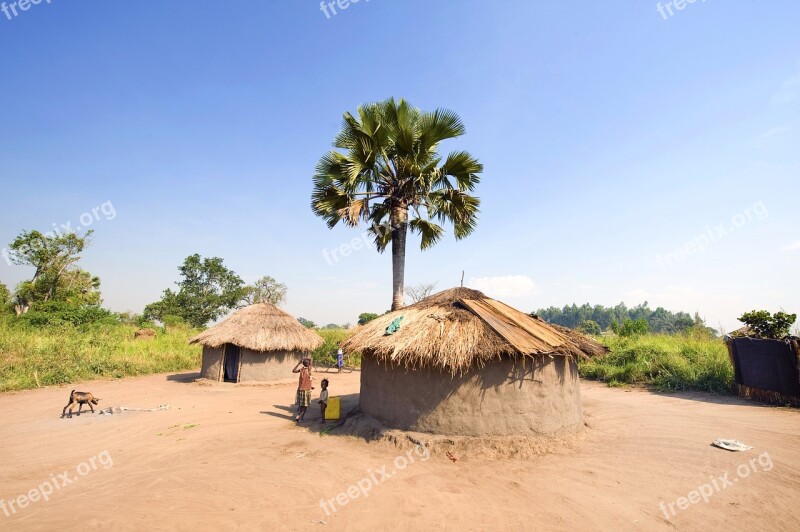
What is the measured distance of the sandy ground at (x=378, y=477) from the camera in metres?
4.69

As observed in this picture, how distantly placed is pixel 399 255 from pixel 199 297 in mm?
34072

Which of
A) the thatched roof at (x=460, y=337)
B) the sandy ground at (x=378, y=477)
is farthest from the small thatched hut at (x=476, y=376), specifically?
the sandy ground at (x=378, y=477)

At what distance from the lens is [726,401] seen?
435 inches

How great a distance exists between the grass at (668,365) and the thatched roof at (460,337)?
14.9ft

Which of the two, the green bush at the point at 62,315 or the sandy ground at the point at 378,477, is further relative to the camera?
the green bush at the point at 62,315

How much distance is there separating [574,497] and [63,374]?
18769 mm

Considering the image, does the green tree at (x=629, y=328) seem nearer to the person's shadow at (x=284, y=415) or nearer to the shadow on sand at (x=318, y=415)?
the shadow on sand at (x=318, y=415)

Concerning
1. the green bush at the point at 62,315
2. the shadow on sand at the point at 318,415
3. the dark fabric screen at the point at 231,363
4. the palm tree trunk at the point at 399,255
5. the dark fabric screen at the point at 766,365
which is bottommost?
the shadow on sand at the point at 318,415

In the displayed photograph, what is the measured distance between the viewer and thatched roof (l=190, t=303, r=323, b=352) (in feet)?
50.6

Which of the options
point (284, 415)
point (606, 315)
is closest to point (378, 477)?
point (284, 415)

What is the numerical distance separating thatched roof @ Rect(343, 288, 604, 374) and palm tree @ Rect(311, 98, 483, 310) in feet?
9.49

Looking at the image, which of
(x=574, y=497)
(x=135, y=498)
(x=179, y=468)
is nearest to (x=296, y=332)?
(x=179, y=468)

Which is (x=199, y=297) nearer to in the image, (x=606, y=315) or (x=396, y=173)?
(x=396, y=173)

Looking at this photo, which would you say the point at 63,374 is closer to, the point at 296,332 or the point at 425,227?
the point at 296,332
